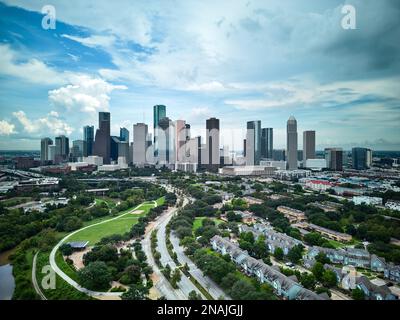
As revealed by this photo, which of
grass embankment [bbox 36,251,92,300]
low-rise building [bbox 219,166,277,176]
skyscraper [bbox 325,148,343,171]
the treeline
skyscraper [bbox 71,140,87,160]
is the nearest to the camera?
grass embankment [bbox 36,251,92,300]

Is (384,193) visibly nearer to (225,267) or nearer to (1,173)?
(225,267)

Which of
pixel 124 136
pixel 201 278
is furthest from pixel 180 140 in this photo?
pixel 201 278

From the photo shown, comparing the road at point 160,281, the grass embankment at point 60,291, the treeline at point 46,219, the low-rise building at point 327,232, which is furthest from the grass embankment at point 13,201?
the low-rise building at point 327,232

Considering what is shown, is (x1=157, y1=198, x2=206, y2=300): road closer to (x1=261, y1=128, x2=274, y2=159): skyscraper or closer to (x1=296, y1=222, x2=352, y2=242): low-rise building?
(x1=296, y1=222, x2=352, y2=242): low-rise building

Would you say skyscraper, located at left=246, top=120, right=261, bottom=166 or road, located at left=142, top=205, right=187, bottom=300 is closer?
road, located at left=142, top=205, right=187, bottom=300

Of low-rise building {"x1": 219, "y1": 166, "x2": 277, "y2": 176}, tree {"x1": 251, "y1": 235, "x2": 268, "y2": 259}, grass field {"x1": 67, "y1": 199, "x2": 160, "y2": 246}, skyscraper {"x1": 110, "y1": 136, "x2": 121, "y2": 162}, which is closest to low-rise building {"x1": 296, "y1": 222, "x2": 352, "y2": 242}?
tree {"x1": 251, "y1": 235, "x2": 268, "y2": 259}

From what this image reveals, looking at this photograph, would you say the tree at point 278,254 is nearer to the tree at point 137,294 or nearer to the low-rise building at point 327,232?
the low-rise building at point 327,232
